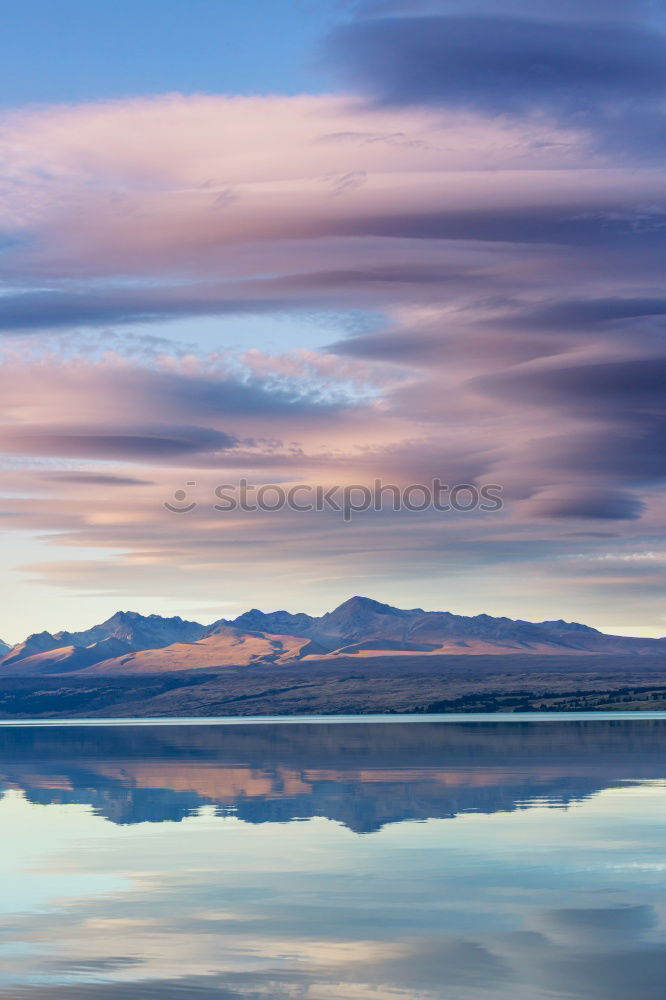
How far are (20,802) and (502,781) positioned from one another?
934 inches

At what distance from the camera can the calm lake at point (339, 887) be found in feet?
79.8

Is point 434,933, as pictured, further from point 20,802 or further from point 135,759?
point 135,759

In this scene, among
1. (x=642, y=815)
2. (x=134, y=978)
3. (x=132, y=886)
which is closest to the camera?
(x=134, y=978)

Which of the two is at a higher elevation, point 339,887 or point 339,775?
point 339,775

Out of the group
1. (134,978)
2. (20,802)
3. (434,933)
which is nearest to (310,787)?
(20,802)

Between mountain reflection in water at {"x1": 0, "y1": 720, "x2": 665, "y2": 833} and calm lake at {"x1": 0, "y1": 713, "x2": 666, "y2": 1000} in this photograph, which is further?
mountain reflection in water at {"x1": 0, "y1": 720, "x2": 665, "y2": 833}

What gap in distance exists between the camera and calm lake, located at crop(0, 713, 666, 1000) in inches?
957

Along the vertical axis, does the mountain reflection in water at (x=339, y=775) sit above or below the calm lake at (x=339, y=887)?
above

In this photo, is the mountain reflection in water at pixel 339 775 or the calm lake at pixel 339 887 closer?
the calm lake at pixel 339 887

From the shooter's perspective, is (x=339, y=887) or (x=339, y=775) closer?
(x=339, y=887)

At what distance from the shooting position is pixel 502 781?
62406 millimetres

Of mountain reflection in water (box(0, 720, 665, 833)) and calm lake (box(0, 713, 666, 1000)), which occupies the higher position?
mountain reflection in water (box(0, 720, 665, 833))

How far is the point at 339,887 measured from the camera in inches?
1332

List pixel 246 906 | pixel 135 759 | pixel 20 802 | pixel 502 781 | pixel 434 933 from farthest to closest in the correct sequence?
pixel 135 759 → pixel 502 781 → pixel 20 802 → pixel 246 906 → pixel 434 933
